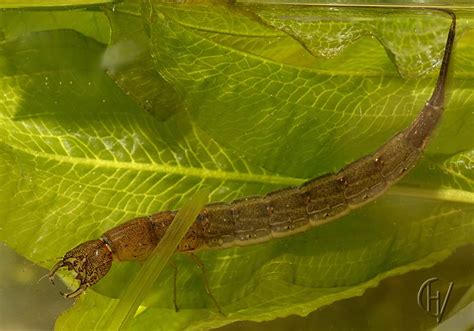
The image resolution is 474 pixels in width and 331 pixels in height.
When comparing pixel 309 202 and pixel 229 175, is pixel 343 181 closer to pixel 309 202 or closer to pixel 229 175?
pixel 309 202

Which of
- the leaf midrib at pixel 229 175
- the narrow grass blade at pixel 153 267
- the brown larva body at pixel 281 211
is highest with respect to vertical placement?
the leaf midrib at pixel 229 175

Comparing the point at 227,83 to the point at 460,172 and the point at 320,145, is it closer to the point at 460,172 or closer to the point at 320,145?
the point at 320,145

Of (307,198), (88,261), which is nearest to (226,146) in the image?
(307,198)

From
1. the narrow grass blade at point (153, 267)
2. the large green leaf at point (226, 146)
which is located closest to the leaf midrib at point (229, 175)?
the large green leaf at point (226, 146)

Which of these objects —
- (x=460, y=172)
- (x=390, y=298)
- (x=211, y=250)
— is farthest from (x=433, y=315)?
(x=211, y=250)

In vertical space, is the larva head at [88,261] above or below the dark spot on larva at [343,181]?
below

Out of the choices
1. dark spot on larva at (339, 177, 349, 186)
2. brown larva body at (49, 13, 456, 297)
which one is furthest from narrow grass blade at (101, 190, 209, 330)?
dark spot on larva at (339, 177, 349, 186)

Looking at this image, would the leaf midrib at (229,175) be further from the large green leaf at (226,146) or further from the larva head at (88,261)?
the larva head at (88,261)

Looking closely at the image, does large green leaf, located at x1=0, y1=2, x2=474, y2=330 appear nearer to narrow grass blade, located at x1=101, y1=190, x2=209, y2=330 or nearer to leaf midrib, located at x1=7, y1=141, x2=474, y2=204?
leaf midrib, located at x1=7, y1=141, x2=474, y2=204
